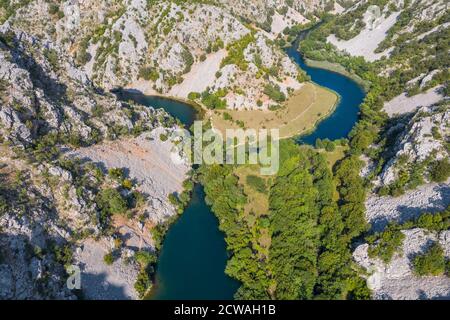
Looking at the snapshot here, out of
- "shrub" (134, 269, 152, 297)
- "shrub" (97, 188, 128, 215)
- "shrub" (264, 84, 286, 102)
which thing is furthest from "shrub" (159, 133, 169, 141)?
"shrub" (264, 84, 286, 102)

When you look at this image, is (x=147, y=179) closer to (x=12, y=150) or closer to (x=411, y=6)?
(x=12, y=150)

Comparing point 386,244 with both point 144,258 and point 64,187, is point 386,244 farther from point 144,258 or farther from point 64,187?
point 64,187

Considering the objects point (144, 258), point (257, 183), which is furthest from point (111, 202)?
point (257, 183)

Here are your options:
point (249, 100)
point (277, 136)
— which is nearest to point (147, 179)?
point (277, 136)

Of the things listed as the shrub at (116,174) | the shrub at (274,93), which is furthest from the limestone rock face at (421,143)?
the shrub at (116,174)

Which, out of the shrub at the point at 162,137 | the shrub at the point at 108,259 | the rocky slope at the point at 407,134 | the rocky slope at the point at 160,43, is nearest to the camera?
the rocky slope at the point at 407,134

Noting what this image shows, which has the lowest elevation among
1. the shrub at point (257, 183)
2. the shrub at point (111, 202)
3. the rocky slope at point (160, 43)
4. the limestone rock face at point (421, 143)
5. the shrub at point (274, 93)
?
the shrub at point (111, 202)

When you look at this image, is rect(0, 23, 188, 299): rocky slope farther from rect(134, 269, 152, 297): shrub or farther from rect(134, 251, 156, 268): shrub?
rect(134, 269, 152, 297): shrub

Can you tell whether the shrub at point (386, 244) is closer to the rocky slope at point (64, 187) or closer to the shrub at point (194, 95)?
the rocky slope at point (64, 187)
